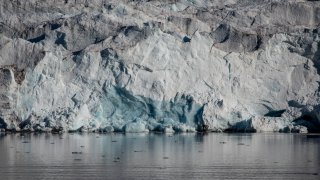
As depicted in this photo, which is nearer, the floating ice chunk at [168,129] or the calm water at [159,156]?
the calm water at [159,156]

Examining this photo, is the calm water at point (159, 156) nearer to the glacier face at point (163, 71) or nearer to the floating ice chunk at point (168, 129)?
the floating ice chunk at point (168, 129)

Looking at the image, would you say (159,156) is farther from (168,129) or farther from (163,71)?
(163,71)

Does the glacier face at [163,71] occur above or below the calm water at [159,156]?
above

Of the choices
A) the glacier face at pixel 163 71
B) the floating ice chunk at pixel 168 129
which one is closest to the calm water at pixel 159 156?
the floating ice chunk at pixel 168 129

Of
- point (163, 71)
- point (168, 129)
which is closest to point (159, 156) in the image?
point (168, 129)

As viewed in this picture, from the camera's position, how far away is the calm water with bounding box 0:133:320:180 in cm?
3005

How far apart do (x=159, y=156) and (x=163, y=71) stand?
40.1 feet

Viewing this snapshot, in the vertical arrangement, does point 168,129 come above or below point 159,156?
above

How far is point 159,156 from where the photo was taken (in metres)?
35.1

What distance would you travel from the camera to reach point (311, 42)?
1902 inches

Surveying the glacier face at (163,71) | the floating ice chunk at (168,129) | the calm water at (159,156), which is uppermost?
the glacier face at (163,71)

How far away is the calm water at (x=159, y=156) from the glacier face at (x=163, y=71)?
0.83 metres

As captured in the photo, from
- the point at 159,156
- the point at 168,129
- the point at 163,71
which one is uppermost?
the point at 163,71

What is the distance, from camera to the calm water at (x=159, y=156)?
98.6 ft
